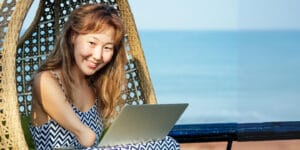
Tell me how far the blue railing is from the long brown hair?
746 millimetres

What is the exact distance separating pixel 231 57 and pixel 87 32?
8.49 ft

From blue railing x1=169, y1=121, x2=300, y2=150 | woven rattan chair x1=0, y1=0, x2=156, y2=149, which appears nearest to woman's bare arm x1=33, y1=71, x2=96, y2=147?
woven rattan chair x1=0, y1=0, x2=156, y2=149

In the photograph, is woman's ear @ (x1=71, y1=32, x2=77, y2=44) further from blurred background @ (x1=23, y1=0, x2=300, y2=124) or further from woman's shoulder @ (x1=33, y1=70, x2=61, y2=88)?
blurred background @ (x1=23, y1=0, x2=300, y2=124)

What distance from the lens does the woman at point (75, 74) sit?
8.81 feet

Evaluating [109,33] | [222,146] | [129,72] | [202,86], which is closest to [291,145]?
[222,146]

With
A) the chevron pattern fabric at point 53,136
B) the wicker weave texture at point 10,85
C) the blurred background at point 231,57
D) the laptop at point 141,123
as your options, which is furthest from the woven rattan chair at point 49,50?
the blurred background at point 231,57

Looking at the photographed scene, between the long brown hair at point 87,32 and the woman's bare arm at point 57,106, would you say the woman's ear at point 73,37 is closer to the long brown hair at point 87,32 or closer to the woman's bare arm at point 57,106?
the long brown hair at point 87,32

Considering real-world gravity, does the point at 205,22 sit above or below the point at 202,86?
above

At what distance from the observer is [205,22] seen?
4781 mm

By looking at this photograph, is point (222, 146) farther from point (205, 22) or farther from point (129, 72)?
point (129, 72)

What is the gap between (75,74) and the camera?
283 cm

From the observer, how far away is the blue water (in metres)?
4.72

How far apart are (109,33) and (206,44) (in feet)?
8.77

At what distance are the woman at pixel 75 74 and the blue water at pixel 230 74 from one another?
1.70 m
